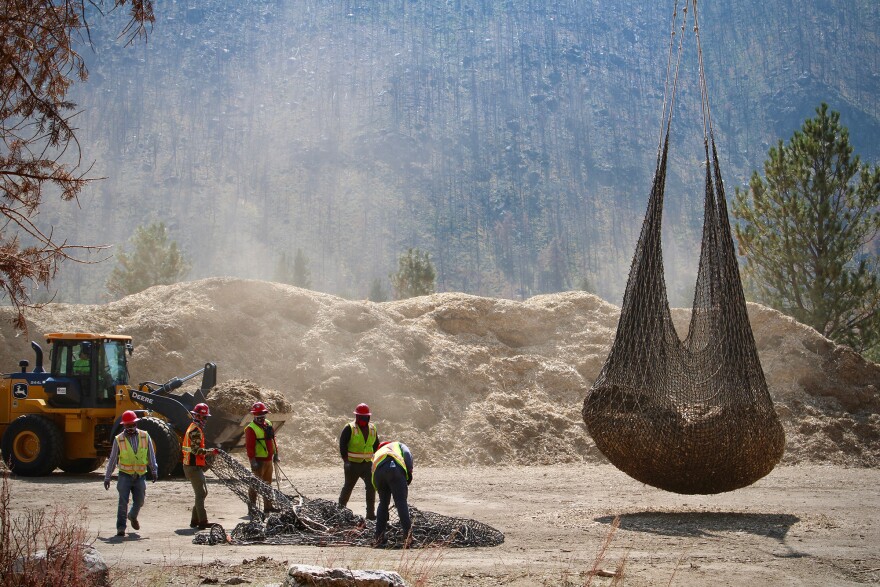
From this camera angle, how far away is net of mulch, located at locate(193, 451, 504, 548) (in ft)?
31.9

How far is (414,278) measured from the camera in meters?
48.6

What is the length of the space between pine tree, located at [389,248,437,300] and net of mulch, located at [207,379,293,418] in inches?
1185

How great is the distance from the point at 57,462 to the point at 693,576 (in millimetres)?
11419

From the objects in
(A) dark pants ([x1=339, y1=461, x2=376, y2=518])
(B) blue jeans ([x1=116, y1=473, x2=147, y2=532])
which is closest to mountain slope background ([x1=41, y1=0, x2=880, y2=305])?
(B) blue jeans ([x1=116, y1=473, x2=147, y2=532])

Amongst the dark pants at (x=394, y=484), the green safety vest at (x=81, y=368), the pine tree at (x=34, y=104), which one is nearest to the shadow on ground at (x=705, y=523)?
the dark pants at (x=394, y=484)

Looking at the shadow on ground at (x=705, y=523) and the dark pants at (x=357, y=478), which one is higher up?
the dark pants at (x=357, y=478)

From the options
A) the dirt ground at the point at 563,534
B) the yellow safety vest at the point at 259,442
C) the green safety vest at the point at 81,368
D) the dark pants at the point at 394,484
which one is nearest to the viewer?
the dirt ground at the point at 563,534

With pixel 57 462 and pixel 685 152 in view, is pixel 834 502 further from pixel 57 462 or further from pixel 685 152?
pixel 685 152

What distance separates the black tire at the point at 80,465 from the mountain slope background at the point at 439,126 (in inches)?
2274

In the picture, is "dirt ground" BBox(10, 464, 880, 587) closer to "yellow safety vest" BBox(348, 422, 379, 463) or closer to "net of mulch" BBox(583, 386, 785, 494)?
"net of mulch" BBox(583, 386, 785, 494)

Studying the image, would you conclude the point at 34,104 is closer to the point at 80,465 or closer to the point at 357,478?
the point at 357,478

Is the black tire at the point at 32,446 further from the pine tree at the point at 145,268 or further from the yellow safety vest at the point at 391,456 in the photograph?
the pine tree at the point at 145,268

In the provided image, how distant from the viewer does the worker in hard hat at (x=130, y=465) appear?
33.8ft

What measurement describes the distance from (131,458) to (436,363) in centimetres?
1282
